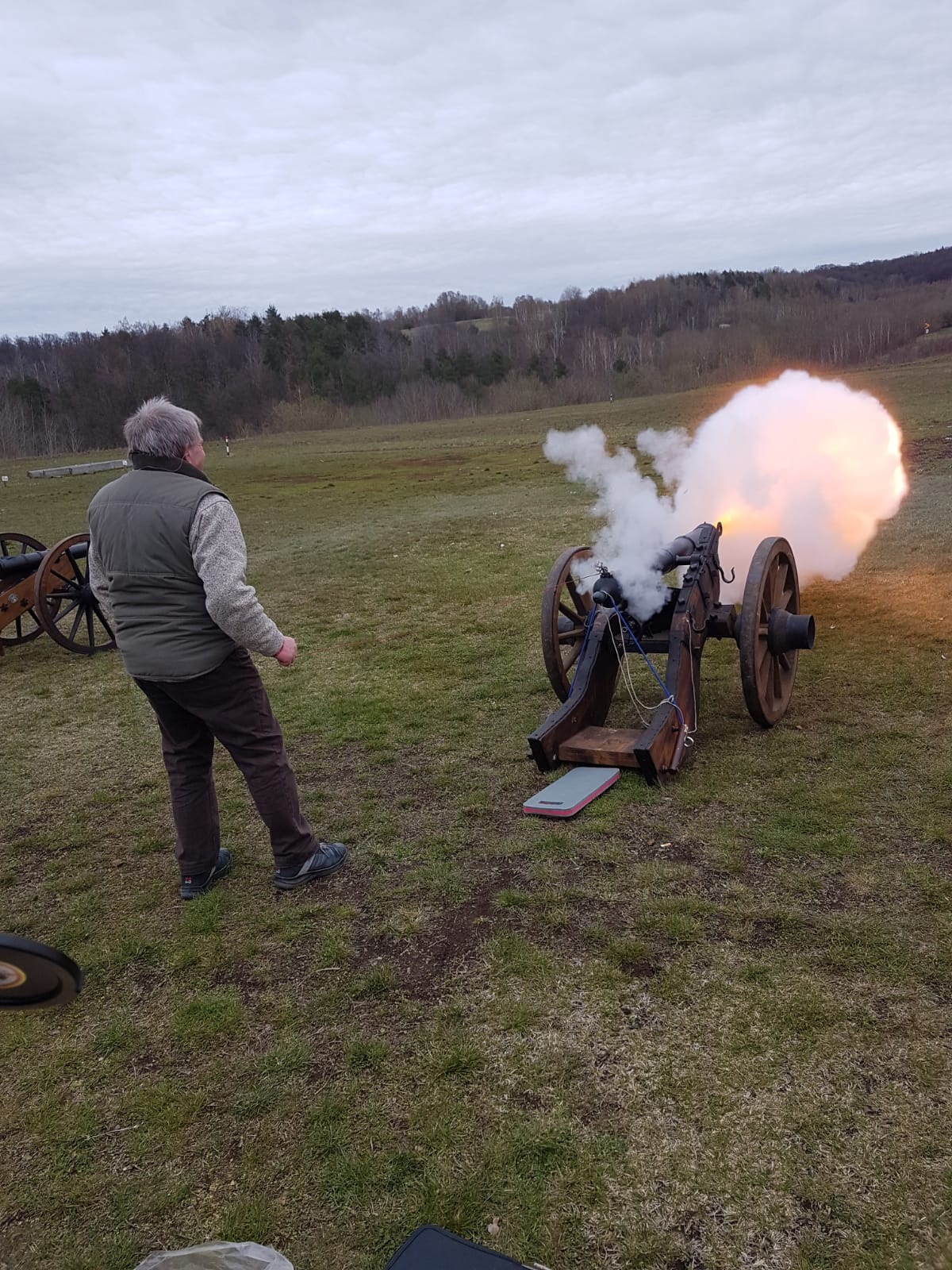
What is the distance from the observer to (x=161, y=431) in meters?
3.37

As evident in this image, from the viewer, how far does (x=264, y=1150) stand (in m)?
2.52

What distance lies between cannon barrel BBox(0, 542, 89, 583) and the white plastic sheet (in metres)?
6.98

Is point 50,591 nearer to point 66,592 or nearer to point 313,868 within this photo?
point 66,592

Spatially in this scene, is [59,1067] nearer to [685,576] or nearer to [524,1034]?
[524,1034]

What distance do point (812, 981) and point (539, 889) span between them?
1.15 metres

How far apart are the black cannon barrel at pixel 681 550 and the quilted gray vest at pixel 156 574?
249 centimetres

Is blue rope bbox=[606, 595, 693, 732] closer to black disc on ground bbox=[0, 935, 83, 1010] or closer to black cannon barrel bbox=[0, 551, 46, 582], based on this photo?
black disc on ground bbox=[0, 935, 83, 1010]

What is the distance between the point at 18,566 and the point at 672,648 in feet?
21.2

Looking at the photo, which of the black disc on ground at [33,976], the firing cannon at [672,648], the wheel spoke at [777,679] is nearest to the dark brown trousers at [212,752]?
the firing cannon at [672,648]

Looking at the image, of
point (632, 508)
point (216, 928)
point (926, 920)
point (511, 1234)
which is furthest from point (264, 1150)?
point (632, 508)

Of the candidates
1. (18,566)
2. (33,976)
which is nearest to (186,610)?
(33,976)

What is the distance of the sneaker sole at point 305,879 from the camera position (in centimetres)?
390

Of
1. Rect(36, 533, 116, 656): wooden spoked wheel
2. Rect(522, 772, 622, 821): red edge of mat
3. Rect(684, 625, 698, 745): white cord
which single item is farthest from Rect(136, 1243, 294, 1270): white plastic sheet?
Rect(36, 533, 116, 656): wooden spoked wheel

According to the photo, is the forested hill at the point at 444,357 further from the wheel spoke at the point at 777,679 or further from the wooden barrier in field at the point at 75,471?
the wheel spoke at the point at 777,679
